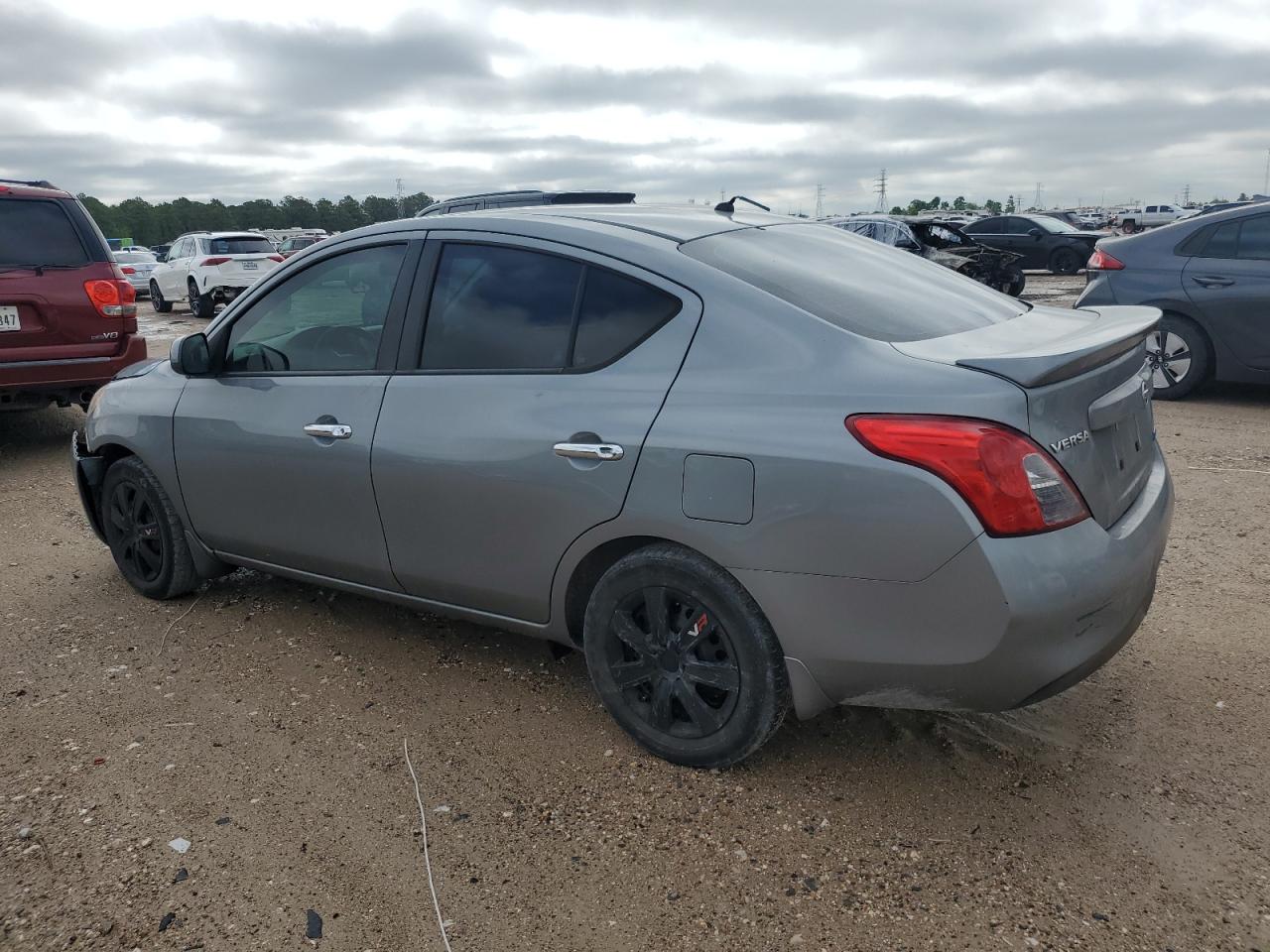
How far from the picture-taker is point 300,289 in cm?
398

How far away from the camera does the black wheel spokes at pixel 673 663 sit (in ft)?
9.59

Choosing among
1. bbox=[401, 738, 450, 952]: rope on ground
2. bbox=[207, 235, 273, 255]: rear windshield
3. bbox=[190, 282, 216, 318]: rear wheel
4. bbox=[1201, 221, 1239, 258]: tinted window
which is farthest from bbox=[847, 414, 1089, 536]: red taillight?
bbox=[190, 282, 216, 318]: rear wheel

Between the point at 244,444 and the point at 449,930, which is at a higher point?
the point at 244,444

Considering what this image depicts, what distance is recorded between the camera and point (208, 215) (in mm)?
104250

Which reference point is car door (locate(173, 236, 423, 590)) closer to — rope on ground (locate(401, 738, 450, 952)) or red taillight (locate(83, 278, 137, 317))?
rope on ground (locate(401, 738, 450, 952))

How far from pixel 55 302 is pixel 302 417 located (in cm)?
453

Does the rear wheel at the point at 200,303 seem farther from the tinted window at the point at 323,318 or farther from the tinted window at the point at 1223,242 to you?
the tinted window at the point at 323,318

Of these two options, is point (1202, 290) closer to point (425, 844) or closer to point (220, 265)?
point (425, 844)

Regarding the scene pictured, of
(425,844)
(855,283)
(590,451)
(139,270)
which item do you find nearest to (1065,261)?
(855,283)

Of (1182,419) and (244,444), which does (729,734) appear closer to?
(244,444)

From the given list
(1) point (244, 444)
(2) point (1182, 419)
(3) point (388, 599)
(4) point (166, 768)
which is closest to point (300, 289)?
(1) point (244, 444)

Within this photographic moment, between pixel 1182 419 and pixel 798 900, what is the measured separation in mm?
6458

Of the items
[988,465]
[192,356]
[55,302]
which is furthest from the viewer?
[55,302]

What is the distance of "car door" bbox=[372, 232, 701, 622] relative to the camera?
3004mm
